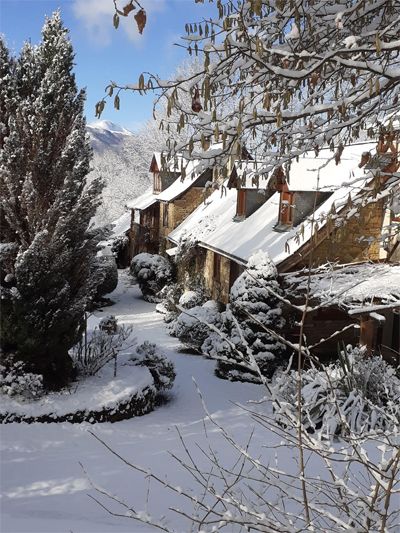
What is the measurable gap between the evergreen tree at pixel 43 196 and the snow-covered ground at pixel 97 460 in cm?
193

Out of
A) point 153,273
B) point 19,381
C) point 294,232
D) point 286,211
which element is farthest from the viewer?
point 153,273

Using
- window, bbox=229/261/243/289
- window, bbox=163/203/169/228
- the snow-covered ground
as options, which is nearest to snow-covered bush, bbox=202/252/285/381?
the snow-covered ground

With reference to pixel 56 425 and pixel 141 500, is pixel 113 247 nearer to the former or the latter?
pixel 56 425

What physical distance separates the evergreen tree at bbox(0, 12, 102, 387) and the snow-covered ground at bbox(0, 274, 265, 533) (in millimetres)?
1929

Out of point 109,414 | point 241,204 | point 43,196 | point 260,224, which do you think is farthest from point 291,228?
point 109,414

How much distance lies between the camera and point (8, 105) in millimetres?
9484

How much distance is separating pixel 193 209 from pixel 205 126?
804 inches

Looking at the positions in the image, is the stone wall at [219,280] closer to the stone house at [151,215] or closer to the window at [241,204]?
the window at [241,204]

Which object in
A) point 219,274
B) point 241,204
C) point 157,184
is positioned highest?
point 157,184

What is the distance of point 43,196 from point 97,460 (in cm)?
577

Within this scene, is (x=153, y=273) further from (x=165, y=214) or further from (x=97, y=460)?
(x=97, y=460)

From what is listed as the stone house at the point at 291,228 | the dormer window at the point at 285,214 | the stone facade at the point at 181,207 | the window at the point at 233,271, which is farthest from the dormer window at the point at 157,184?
the dormer window at the point at 285,214

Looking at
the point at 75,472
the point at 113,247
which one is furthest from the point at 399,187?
the point at 113,247

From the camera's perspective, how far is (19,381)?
9.12 meters
